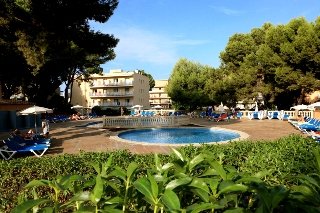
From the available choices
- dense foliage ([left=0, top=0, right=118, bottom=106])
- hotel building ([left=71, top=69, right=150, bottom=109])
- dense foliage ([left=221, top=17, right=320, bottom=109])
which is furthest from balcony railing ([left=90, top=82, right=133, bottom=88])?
dense foliage ([left=0, top=0, right=118, bottom=106])

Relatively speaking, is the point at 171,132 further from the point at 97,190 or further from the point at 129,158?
the point at 97,190

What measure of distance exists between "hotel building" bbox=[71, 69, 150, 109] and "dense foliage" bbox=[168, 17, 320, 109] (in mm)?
25304

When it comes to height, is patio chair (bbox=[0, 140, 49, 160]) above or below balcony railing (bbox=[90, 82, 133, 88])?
below

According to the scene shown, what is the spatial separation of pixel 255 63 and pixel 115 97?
135ft

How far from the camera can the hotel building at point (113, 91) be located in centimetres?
7738

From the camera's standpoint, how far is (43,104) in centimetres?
4381

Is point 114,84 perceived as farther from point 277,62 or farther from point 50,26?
point 50,26

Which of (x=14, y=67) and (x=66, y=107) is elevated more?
(x=14, y=67)

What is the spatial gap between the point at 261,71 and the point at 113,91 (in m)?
43.0

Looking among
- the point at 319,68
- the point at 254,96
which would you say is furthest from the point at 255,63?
the point at 319,68

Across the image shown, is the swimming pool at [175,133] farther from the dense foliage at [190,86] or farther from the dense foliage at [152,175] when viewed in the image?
the dense foliage at [190,86]

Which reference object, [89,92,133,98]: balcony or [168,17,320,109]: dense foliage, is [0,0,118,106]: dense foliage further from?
[89,92,133,98]: balcony

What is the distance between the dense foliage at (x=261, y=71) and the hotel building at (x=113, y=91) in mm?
25304

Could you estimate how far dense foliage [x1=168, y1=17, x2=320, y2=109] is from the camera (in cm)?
3750
